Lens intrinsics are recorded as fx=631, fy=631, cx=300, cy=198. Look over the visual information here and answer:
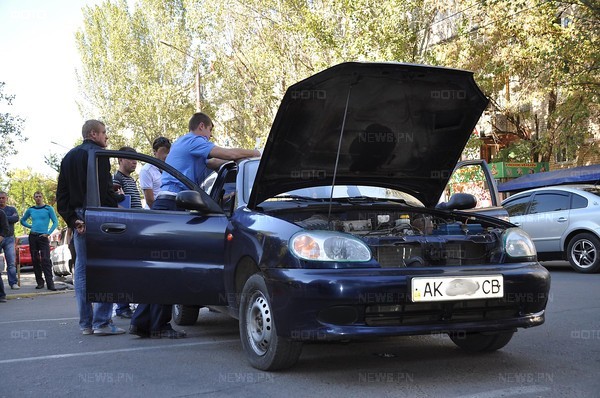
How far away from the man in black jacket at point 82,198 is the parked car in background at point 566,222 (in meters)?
7.33

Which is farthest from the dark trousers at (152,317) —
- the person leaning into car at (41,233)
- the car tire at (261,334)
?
the person leaning into car at (41,233)

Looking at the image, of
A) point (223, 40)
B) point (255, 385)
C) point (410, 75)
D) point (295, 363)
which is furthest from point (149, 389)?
point (223, 40)

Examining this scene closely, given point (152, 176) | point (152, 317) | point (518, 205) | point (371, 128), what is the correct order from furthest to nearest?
point (518, 205)
point (152, 176)
point (152, 317)
point (371, 128)

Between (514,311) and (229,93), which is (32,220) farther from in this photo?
(229,93)

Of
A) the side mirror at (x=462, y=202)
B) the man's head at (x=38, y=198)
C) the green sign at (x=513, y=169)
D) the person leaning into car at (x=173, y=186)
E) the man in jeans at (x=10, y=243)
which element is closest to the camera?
the side mirror at (x=462, y=202)

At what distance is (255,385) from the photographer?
372 centimetres

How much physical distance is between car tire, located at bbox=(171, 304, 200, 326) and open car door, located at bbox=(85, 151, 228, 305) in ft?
5.82

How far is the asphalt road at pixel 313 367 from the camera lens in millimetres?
3605

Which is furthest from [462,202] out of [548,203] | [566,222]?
[548,203]

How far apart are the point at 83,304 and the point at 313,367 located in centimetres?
276

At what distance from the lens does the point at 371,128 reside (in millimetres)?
4785

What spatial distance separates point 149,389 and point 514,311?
2.29m

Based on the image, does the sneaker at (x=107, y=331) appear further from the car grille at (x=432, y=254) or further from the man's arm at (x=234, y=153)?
the car grille at (x=432, y=254)

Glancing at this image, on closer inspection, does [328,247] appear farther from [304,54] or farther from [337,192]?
[304,54]
